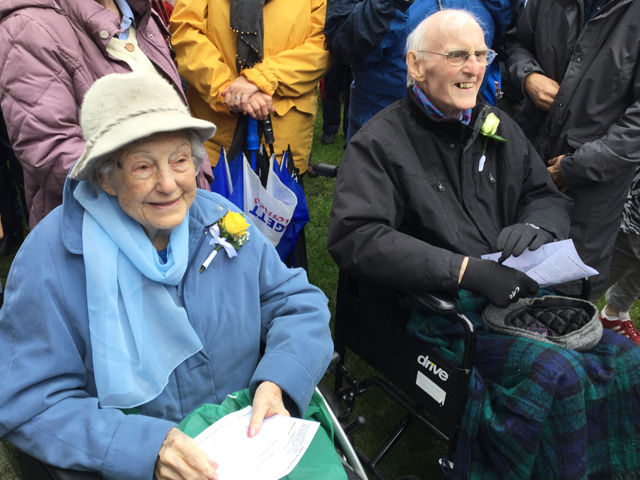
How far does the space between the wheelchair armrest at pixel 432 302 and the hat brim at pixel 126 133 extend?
109 centimetres

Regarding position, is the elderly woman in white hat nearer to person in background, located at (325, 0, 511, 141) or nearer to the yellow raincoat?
the yellow raincoat

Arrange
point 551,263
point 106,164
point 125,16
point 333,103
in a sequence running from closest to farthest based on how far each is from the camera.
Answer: point 106,164
point 551,263
point 125,16
point 333,103

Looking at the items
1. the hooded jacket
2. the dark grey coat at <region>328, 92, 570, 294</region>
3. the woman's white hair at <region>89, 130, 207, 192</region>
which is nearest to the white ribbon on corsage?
the woman's white hair at <region>89, 130, 207, 192</region>

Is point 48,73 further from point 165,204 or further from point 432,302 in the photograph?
point 432,302

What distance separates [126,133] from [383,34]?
209cm

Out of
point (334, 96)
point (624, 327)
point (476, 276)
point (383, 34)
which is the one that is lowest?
point (624, 327)

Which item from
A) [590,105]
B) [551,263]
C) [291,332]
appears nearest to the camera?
[291,332]

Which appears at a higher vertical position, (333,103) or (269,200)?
(269,200)

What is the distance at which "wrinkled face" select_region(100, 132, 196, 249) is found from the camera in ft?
5.28

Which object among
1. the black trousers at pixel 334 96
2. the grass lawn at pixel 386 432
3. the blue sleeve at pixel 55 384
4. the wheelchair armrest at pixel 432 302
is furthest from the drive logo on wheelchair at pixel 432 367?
the black trousers at pixel 334 96

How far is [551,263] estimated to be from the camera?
218 centimetres

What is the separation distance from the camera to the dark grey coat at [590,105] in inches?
105

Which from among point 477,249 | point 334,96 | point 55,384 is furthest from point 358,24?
point 334,96

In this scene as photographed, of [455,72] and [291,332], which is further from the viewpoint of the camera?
[455,72]
